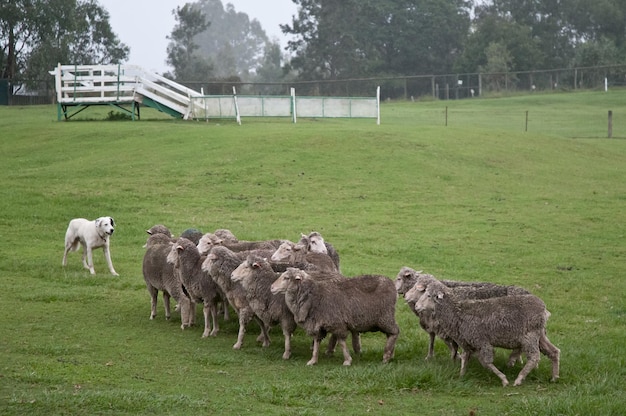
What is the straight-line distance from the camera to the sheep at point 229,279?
12.0 meters

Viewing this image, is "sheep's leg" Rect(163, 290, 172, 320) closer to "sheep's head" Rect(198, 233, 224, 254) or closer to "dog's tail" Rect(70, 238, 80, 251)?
"sheep's head" Rect(198, 233, 224, 254)

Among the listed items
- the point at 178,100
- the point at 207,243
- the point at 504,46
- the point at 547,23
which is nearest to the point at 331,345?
the point at 207,243

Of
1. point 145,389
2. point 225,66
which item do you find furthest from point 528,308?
point 225,66

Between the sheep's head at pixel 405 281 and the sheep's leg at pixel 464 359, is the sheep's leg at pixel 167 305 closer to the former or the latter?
the sheep's head at pixel 405 281

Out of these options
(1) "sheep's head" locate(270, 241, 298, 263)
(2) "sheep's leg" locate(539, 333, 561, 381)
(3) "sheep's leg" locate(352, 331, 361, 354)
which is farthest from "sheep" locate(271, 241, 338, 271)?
(2) "sheep's leg" locate(539, 333, 561, 381)

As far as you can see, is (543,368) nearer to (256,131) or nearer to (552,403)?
(552,403)

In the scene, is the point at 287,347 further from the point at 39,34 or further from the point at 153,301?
the point at 39,34

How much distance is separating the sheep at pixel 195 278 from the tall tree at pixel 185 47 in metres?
82.4

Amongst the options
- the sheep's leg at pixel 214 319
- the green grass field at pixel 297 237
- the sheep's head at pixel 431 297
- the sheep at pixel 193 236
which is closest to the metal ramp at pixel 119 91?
the green grass field at pixel 297 237

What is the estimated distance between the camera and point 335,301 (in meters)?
10.9

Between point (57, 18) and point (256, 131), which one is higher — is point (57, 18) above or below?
above

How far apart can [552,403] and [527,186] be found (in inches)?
762

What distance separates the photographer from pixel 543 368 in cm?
1041

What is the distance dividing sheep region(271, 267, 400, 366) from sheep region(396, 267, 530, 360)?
1.23 ft
